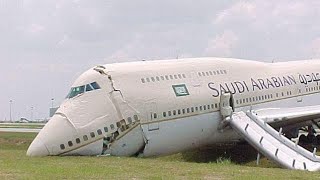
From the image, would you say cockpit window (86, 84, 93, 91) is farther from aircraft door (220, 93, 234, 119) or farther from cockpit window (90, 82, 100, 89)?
aircraft door (220, 93, 234, 119)

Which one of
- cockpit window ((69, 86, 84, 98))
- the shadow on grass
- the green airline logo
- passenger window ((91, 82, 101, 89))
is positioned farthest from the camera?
the shadow on grass

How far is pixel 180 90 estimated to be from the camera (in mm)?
24922

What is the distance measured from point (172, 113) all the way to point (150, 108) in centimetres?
123

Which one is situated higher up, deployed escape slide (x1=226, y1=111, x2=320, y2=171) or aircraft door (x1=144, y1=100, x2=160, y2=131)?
aircraft door (x1=144, y1=100, x2=160, y2=131)

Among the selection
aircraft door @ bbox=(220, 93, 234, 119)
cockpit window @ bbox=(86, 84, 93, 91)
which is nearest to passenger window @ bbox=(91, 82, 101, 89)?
cockpit window @ bbox=(86, 84, 93, 91)

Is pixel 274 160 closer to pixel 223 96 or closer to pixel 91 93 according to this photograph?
pixel 223 96

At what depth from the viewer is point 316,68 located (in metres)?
35.4

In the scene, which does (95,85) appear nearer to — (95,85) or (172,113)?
(95,85)

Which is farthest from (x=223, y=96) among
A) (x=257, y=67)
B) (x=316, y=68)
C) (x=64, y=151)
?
(x=316, y=68)

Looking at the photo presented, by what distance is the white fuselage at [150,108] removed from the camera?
21641 millimetres

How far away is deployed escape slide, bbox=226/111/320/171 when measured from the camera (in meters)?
21.5

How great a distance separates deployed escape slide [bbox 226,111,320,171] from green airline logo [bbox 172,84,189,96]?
280cm

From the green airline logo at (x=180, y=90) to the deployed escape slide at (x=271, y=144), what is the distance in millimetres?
2803

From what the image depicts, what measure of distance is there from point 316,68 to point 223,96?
1111cm
